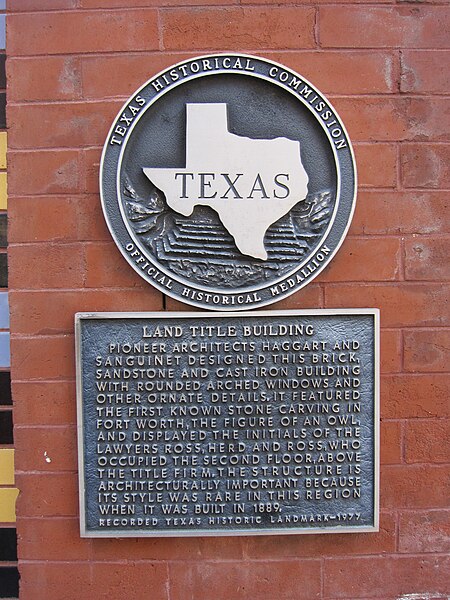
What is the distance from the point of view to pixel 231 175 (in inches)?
98.8

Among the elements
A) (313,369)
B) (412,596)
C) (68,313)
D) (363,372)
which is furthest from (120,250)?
(412,596)

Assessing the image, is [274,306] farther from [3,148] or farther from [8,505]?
[8,505]

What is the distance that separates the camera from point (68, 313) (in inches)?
102

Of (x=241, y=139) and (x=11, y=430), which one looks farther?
(x=11, y=430)

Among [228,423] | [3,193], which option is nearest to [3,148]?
[3,193]

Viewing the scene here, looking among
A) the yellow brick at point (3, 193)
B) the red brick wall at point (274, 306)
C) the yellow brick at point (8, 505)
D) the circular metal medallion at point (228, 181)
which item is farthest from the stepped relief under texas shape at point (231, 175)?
the yellow brick at point (8, 505)

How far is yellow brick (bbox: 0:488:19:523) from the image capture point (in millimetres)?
2756

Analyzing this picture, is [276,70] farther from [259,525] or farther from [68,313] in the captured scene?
[259,525]

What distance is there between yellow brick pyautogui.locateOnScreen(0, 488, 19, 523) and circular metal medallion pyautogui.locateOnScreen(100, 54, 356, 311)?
1295mm

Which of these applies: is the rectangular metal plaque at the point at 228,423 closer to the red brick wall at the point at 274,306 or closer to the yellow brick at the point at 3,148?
the red brick wall at the point at 274,306

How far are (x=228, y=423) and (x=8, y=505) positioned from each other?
1.20 metres

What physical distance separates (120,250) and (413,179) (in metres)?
1.41

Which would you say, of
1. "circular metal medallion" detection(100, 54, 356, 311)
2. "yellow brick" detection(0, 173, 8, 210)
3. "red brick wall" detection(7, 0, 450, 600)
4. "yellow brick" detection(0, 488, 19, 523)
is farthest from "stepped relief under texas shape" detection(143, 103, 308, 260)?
"yellow brick" detection(0, 488, 19, 523)

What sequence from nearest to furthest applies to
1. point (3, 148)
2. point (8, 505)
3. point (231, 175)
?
1. point (231, 175)
2. point (3, 148)
3. point (8, 505)
